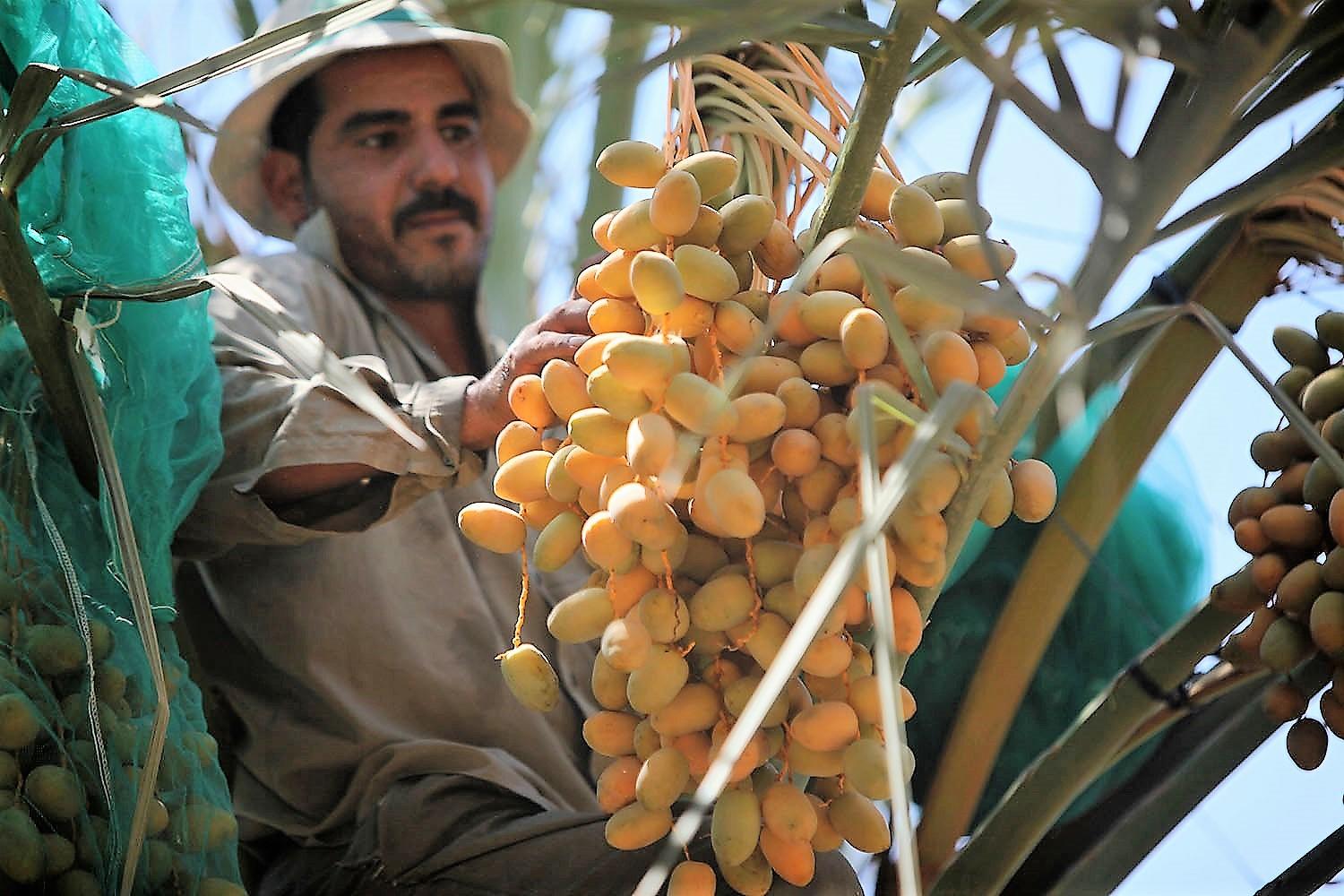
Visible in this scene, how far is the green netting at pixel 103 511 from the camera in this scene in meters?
0.88

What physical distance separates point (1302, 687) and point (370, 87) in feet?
3.59

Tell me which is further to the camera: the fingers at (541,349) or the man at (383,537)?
the man at (383,537)

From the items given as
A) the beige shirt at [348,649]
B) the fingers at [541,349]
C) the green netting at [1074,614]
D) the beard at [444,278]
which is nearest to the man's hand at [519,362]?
the fingers at [541,349]

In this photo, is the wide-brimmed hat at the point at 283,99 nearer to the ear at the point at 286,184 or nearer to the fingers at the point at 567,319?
the ear at the point at 286,184

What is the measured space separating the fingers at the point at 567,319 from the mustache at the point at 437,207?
28.2 inches

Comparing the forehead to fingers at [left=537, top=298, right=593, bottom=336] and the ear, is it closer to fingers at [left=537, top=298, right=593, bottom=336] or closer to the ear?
the ear

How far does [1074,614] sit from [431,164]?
77cm

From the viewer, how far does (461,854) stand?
1.15 metres

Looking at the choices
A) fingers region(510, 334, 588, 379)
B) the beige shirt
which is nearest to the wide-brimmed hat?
the beige shirt

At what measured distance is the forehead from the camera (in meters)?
1.62

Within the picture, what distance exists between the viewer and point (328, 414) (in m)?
1.07

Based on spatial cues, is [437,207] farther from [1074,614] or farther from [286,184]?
[1074,614]

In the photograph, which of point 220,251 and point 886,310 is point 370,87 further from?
point 886,310

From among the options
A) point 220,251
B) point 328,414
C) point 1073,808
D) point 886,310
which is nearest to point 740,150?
point 328,414
